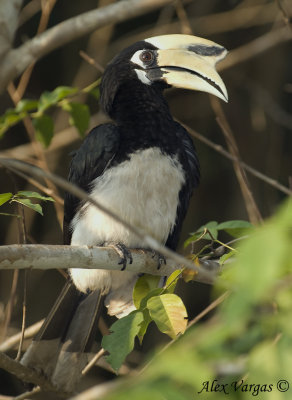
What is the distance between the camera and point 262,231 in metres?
1.09

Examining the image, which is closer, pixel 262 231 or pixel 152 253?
pixel 262 231

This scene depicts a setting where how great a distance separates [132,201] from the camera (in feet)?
10.8

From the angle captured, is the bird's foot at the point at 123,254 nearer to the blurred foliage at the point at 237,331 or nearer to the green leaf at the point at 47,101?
the green leaf at the point at 47,101

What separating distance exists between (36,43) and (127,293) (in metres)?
1.30

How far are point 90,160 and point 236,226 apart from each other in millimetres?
944

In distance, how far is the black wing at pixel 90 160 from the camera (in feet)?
11.0

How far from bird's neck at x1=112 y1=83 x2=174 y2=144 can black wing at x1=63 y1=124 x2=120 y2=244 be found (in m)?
0.10

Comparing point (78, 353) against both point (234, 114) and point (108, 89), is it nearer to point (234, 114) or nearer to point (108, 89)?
point (108, 89)

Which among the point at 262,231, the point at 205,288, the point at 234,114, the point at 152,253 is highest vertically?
the point at 262,231

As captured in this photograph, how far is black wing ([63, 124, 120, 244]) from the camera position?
3.34 metres

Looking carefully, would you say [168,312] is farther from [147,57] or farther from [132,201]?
[147,57]

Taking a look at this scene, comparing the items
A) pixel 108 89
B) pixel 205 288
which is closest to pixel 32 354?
pixel 108 89

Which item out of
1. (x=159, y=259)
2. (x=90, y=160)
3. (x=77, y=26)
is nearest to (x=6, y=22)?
(x=77, y=26)
